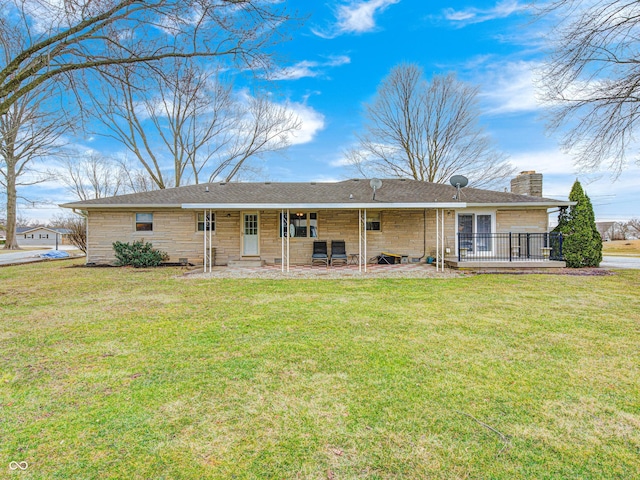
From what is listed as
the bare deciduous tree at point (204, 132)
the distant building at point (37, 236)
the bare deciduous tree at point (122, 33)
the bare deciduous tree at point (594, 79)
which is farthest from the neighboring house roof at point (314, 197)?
the distant building at point (37, 236)

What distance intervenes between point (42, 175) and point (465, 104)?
30.6 meters

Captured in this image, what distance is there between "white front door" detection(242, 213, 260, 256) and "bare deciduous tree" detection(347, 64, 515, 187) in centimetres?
1333

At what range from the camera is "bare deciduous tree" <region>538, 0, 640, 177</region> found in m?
7.58

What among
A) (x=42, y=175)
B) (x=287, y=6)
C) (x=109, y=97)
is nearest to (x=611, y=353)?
(x=287, y=6)

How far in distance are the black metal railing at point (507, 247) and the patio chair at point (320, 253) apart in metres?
5.15

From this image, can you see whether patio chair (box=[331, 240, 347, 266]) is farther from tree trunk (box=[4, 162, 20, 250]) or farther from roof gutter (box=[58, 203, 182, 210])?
tree trunk (box=[4, 162, 20, 250])

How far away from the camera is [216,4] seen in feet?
21.2

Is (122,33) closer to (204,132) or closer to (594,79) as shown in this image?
(594,79)

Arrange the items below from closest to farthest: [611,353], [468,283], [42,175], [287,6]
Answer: [611,353] < [287,6] < [468,283] < [42,175]

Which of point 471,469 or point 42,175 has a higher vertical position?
point 42,175

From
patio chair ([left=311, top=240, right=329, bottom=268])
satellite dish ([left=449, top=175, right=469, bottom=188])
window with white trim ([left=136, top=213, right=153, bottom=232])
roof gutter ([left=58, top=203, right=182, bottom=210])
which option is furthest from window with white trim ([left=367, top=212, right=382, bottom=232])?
window with white trim ([left=136, top=213, right=153, bottom=232])

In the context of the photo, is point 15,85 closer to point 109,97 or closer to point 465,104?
point 109,97

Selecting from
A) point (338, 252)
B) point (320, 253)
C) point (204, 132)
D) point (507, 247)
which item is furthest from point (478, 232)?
point (204, 132)

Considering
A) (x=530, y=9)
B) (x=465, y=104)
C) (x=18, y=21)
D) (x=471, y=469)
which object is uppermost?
(x=465, y=104)
